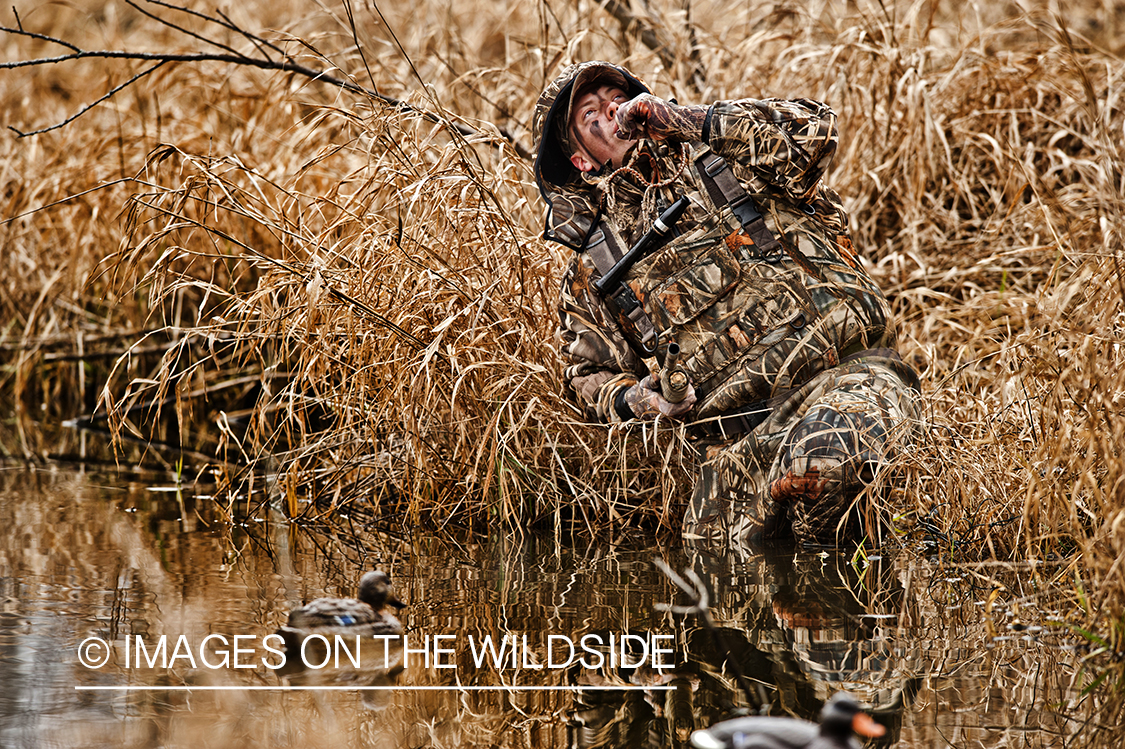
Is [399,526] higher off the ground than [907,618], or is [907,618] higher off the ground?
[399,526]

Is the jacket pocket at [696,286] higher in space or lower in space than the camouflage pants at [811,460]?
higher

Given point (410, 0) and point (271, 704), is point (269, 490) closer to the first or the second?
point (271, 704)

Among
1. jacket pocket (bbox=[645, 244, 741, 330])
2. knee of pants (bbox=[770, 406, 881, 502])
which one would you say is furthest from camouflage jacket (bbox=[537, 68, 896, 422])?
knee of pants (bbox=[770, 406, 881, 502])

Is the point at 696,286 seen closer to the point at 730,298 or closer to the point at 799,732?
the point at 730,298

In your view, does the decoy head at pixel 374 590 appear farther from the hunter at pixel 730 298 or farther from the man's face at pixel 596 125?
the man's face at pixel 596 125

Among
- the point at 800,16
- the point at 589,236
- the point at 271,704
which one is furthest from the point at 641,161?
the point at 800,16

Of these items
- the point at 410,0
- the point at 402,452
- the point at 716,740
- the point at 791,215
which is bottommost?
the point at 716,740

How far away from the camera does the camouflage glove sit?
3.57 m

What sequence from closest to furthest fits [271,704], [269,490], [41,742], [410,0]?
[41,742] → [271,704] → [269,490] → [410,0]

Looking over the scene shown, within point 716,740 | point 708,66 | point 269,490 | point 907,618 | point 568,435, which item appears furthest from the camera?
point 708,66

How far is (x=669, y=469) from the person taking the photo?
381 centimetres

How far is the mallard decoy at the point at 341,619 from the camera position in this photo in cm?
264


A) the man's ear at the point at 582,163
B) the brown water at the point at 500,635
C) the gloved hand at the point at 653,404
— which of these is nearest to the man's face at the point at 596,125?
the man's ear at the point at 582,163

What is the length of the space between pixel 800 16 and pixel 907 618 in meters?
4.49
